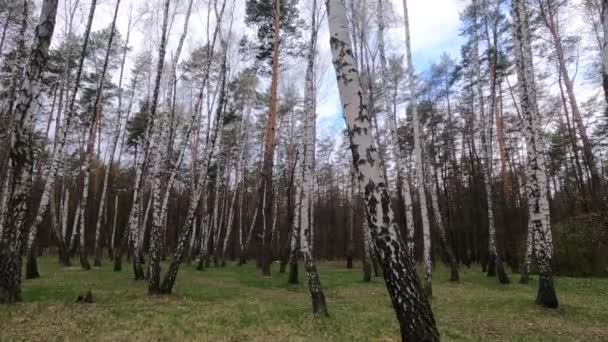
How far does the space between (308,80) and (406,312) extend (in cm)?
646

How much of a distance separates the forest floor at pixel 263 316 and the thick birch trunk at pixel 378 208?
258 cm

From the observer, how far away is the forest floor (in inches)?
225

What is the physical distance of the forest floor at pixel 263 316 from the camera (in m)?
5.70

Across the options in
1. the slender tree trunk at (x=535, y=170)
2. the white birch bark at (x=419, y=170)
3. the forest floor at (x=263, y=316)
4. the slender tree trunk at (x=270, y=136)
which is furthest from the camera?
the slender tree trunk at (x=270, y=136)

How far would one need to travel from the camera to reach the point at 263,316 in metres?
7.18

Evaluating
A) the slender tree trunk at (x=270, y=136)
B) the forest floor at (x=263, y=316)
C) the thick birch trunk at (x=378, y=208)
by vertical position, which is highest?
the slender tree trunk at (x=270, y=136)

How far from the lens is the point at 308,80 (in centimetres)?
883

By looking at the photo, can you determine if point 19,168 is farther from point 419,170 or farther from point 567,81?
point 567,81

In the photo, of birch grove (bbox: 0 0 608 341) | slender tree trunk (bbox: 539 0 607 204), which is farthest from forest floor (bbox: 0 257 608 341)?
slender tree trunk (bbox: 539 0 607 204)

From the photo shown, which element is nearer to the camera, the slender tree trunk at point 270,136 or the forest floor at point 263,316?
the forest floor at point 263,316

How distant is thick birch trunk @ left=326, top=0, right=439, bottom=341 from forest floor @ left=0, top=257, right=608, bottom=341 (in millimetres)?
2582

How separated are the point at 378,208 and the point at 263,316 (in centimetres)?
450

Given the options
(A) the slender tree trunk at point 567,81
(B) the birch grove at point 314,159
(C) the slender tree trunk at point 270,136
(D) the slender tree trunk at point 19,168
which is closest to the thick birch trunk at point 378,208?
(B) the birch grove at point 314,159

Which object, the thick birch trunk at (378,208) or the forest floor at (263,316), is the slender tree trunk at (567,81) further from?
the thick birch trunk at (378,208)
